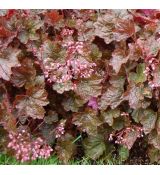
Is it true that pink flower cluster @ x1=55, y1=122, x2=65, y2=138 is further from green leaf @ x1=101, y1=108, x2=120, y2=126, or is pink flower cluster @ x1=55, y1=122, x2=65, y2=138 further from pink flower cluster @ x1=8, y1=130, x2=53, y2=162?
green leaf @ x1=101, y1=108, x2=120, y2=126

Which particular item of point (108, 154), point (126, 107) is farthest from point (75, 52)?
A: point (108, 154)

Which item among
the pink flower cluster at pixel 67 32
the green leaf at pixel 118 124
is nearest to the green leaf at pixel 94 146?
the green leaf at pixel 118 124

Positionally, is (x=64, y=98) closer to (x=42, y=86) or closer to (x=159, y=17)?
(x=42, y=86)

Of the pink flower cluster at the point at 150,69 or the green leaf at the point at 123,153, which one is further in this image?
the green leaf at the point at 123,153

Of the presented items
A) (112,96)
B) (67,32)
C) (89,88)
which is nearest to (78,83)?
(89,88)

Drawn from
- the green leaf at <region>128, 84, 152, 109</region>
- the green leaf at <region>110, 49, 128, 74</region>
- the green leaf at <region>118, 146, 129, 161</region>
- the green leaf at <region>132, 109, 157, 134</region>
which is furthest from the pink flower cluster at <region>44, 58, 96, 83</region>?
the green leaf at <region>118, 146, 129, 161</region>

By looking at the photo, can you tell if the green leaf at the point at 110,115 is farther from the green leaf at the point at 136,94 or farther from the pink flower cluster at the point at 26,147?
the pink flower cluster at the point at 26,147

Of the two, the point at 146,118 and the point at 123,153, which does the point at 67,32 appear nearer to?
the point at 146,118

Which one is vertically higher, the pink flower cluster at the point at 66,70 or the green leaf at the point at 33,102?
the pink flower cluster at the point at 66,70
